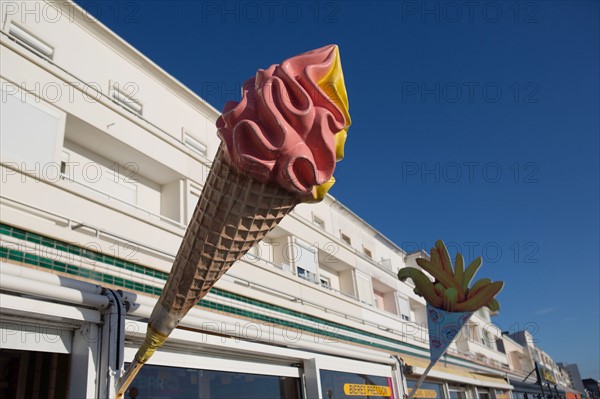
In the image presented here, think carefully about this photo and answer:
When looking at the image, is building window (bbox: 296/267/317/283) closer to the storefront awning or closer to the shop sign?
the storefront awning

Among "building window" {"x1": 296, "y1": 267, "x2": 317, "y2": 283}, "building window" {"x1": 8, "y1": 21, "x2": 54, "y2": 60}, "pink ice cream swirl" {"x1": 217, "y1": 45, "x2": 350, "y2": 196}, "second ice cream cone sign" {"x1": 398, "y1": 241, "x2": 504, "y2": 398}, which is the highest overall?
"building window" {"x1": 8, "y1": 21, "x2": 54, "y2": 60}

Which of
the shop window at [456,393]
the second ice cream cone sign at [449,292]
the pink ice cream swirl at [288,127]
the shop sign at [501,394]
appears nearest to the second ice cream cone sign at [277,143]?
the pink ice cream swirl at [288,127]

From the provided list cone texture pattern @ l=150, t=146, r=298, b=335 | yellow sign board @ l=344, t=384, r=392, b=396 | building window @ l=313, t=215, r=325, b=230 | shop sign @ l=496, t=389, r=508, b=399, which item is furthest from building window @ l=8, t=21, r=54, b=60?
shop sign @ l=496, t=389, r=508, b=399

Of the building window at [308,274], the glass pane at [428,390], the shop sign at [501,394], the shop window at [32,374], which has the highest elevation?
the building window at [308,274]

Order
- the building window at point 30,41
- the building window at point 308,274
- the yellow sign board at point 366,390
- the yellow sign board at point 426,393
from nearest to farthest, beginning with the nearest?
the building window at point 30,41 < the yellow sign board at point 366,390 < the yellow sign board at point 426,393 < the building window at point 308,274

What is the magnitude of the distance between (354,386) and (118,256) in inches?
154

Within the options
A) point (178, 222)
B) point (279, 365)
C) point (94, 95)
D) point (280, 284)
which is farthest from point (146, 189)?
point (279, 365)

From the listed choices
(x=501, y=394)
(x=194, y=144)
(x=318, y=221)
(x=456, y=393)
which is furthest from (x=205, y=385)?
(x=501, y=394)

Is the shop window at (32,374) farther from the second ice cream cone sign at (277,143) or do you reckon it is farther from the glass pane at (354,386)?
the glass pane at (354,386)

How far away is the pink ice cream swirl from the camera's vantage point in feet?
5.95

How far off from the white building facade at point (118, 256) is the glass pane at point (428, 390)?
67mm

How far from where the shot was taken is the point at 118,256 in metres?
5.61

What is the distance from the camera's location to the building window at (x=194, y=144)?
9.39 meters

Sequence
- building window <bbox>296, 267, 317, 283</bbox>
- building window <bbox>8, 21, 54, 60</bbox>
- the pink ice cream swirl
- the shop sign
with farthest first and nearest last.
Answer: the shop sign < building window <bbox>296, 267, 317, 283</bbox> < building window <bbox>8, 21, 54, 60</bbox> < the pink ice cream swirl
